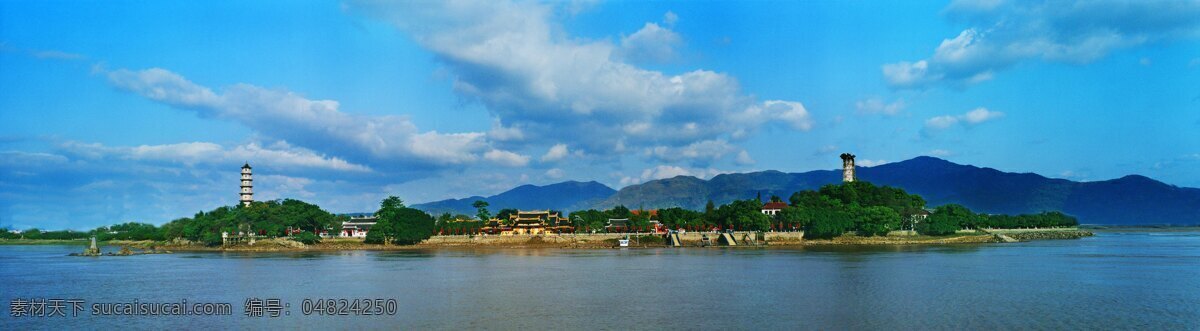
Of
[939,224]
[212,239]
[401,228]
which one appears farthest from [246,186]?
[939,224]

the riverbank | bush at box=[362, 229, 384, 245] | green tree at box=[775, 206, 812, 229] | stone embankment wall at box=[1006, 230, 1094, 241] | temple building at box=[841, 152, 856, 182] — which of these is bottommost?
stone embankment wall at box=[1006, 230, 1094, 241]

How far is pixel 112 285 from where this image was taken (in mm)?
53562

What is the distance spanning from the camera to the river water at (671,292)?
111 ft

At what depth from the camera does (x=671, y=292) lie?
45844 mm

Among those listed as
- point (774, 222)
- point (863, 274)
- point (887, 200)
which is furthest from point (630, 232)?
point (863, 274)

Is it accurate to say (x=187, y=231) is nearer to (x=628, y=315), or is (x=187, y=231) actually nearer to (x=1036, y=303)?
(x=628, y=315)

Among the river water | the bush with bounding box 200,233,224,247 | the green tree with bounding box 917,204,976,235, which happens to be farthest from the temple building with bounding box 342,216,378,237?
the green tree with bounding box 917,204,976,235

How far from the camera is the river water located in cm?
3397

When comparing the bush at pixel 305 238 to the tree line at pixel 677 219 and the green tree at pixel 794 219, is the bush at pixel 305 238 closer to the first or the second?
the tree line at pixel 677 219

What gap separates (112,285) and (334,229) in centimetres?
8296

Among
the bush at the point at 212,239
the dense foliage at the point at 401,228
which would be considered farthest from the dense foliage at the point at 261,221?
the dense foliage at the point at 401,228

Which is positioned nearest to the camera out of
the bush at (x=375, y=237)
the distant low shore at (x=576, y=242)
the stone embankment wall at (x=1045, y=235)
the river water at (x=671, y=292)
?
the river water at (x=671, y=292)

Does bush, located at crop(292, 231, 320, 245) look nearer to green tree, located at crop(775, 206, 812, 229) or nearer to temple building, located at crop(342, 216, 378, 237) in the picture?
temple building, located at crop(342, 216, 378, 237)

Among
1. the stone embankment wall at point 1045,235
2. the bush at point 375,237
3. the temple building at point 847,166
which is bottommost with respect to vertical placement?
the stone embankment wall at point 1045,235
